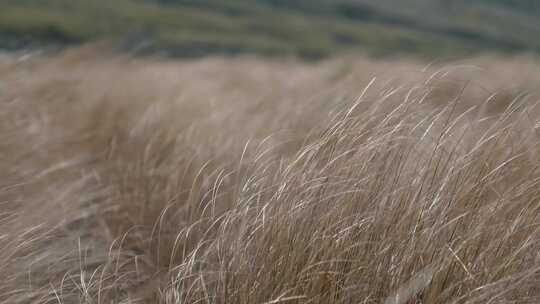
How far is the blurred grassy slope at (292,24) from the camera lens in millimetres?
49312

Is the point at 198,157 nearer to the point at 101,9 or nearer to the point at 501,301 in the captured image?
the point at 501,301

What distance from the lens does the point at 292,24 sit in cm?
7038

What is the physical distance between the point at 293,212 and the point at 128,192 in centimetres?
106

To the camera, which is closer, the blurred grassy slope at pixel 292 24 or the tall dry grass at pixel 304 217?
the tall dry grass at pixel 304 217

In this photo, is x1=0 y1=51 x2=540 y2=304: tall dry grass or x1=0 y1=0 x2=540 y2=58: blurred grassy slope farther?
x1=0 y1=0 x2=540 y2=58: blurred grassy slope

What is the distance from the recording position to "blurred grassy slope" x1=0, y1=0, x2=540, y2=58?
4931cm

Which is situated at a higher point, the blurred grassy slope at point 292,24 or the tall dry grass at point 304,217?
the tall dry grass at point 304,217

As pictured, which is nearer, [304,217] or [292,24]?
[304,217]

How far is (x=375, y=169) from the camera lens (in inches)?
73.3

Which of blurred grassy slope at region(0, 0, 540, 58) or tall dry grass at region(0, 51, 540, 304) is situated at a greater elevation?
tall dry grass at region(0, 51, 540, 304)

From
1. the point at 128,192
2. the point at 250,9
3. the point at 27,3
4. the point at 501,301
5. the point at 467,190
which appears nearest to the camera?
the point at 501,301

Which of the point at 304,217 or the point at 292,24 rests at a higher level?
the point at 304,217

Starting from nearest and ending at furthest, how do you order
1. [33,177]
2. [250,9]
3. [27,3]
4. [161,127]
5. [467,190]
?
[467,190] → [33,177] → [161,127] → [27,3] → [250,9]

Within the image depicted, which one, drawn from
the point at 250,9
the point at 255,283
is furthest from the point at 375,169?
the point at 250,9
